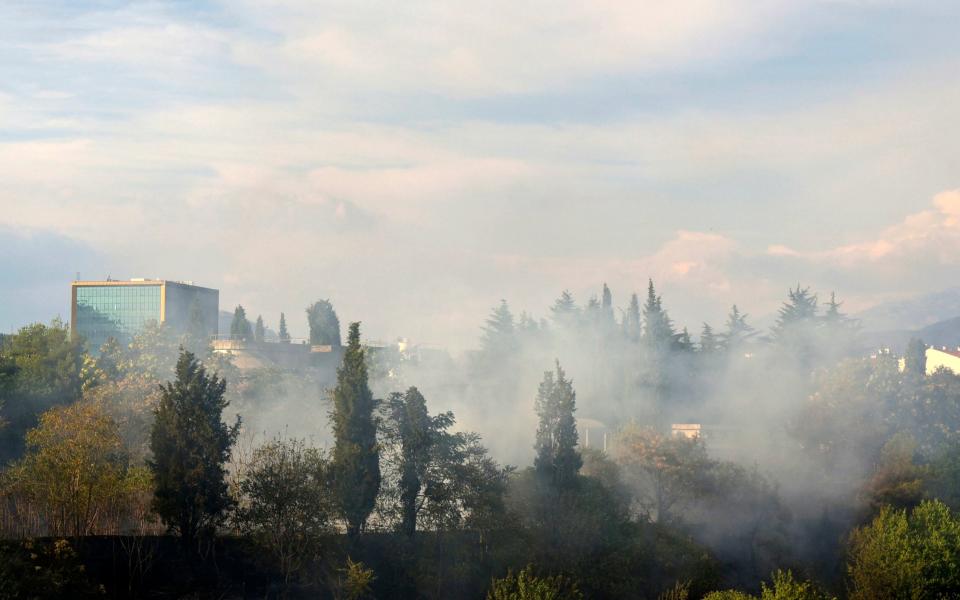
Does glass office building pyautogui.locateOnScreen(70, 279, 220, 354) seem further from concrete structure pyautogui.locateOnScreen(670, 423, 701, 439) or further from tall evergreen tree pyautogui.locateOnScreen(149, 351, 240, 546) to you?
tall evergreen tree pyautogui.locateOnScreen(149, 351, 240, 546)

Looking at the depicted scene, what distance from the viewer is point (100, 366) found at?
62.7 m

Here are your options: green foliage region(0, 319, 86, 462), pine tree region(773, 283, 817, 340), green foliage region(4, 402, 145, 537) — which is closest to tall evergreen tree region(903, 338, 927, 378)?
pine tree region(773, 283, 817, 340)

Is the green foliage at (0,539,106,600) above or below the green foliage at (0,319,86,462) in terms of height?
below

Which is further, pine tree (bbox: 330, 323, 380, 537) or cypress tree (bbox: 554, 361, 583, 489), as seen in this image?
cypress tree (bbox: 554, 361, 583, 489)

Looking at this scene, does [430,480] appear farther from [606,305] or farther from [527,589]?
[606,305]

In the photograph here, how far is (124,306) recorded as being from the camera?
115 metres

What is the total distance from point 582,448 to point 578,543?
8983 mm

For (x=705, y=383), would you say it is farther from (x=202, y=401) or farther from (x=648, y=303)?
(x=202, y=401)

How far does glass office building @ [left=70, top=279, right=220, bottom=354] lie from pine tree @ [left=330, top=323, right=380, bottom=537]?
71.9 metres

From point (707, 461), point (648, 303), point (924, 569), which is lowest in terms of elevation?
point (924, 569)

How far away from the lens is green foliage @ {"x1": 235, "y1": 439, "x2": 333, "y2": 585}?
134 feet

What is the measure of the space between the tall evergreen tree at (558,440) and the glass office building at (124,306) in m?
70.0

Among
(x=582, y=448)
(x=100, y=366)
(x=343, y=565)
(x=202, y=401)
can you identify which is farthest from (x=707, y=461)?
(x=100, y=366)

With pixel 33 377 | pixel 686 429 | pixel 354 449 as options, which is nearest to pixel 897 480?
pixel 686 429
